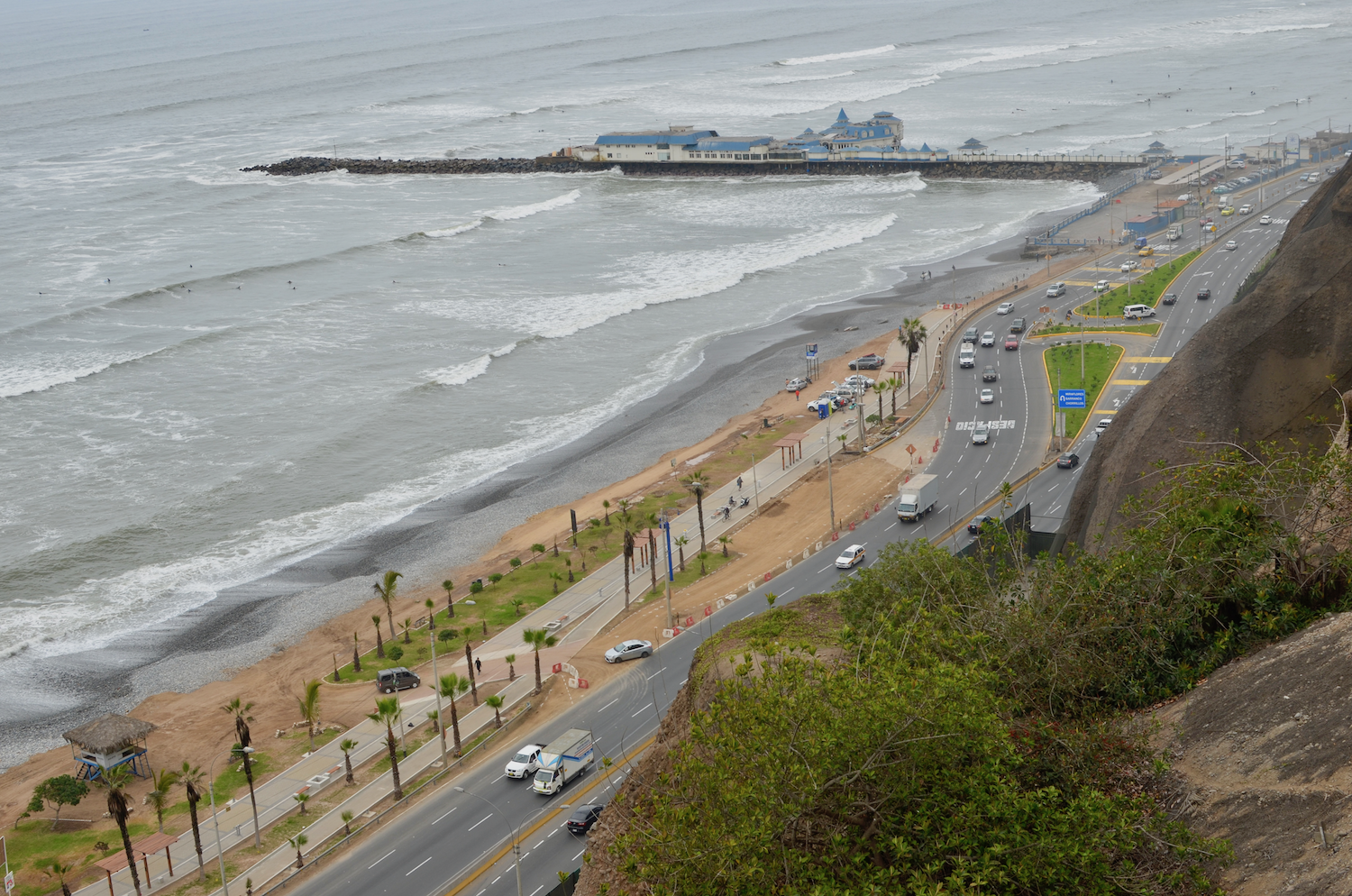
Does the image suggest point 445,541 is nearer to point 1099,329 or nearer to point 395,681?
point 395,681

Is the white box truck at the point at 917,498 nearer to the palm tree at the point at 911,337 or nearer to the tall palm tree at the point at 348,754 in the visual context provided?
the palm tree at the point at 911,337

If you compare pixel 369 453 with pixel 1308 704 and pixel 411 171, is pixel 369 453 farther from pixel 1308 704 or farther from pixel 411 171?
pixel 411 171

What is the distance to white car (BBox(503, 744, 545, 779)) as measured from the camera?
43.8 m

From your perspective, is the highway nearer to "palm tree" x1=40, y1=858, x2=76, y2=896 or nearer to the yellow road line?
the yellow road line

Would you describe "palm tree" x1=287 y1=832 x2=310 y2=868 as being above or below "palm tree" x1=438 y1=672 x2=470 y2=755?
below

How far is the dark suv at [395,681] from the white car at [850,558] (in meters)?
20.9

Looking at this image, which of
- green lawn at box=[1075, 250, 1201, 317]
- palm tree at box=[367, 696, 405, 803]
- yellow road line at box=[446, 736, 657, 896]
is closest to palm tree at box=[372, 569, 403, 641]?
palm tree at box=[367, 696, 405, 803]

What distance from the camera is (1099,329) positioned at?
94.7 meters

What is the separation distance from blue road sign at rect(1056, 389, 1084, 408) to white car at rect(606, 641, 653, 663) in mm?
35912

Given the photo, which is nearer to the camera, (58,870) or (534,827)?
(58,870)

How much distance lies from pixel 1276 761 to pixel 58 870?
123 ft

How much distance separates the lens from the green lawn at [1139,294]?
99.2 metres

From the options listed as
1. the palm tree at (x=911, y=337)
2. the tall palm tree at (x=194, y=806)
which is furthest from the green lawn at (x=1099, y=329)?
the tall palm tree at (x=194, y=806)

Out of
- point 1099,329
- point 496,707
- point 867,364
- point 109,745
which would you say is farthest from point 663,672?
point 1099,329
